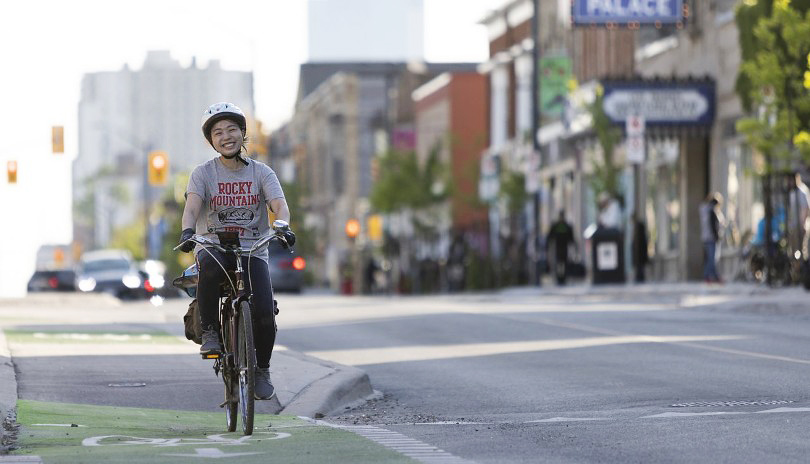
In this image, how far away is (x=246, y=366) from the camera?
1156 cm

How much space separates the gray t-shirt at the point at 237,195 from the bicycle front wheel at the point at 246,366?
0.54 meters

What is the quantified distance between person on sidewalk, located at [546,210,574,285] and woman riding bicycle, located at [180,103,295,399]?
35.9 metres

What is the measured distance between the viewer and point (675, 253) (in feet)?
167

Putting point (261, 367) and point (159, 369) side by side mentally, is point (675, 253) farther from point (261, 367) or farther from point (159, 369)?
point (261, 367)

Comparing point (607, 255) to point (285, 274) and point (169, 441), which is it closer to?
point (285, 274)

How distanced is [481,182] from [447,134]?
405 inches

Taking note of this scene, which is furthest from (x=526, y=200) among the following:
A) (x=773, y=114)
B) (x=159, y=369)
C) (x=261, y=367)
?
(x=261, y=367)

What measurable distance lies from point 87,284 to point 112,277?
27.7 inches

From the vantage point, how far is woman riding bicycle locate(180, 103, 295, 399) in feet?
38.9

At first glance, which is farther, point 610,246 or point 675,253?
point 675,253

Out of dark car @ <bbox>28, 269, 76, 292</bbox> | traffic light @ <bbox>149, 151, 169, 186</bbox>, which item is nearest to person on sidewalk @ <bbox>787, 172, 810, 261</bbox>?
traffic light @ <bbox>149, 151, 169, 186</bbox>

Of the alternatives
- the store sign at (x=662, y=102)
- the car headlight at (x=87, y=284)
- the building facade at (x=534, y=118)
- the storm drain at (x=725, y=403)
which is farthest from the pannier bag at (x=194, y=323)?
the car headlight at (x=87, y=284)

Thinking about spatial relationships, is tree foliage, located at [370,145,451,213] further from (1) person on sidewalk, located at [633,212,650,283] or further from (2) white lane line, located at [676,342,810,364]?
(2) white lane line, located at [676,342,810,364]

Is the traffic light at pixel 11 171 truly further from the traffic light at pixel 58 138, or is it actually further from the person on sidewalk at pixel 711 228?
the person on sidewalk at pixel 711 228
